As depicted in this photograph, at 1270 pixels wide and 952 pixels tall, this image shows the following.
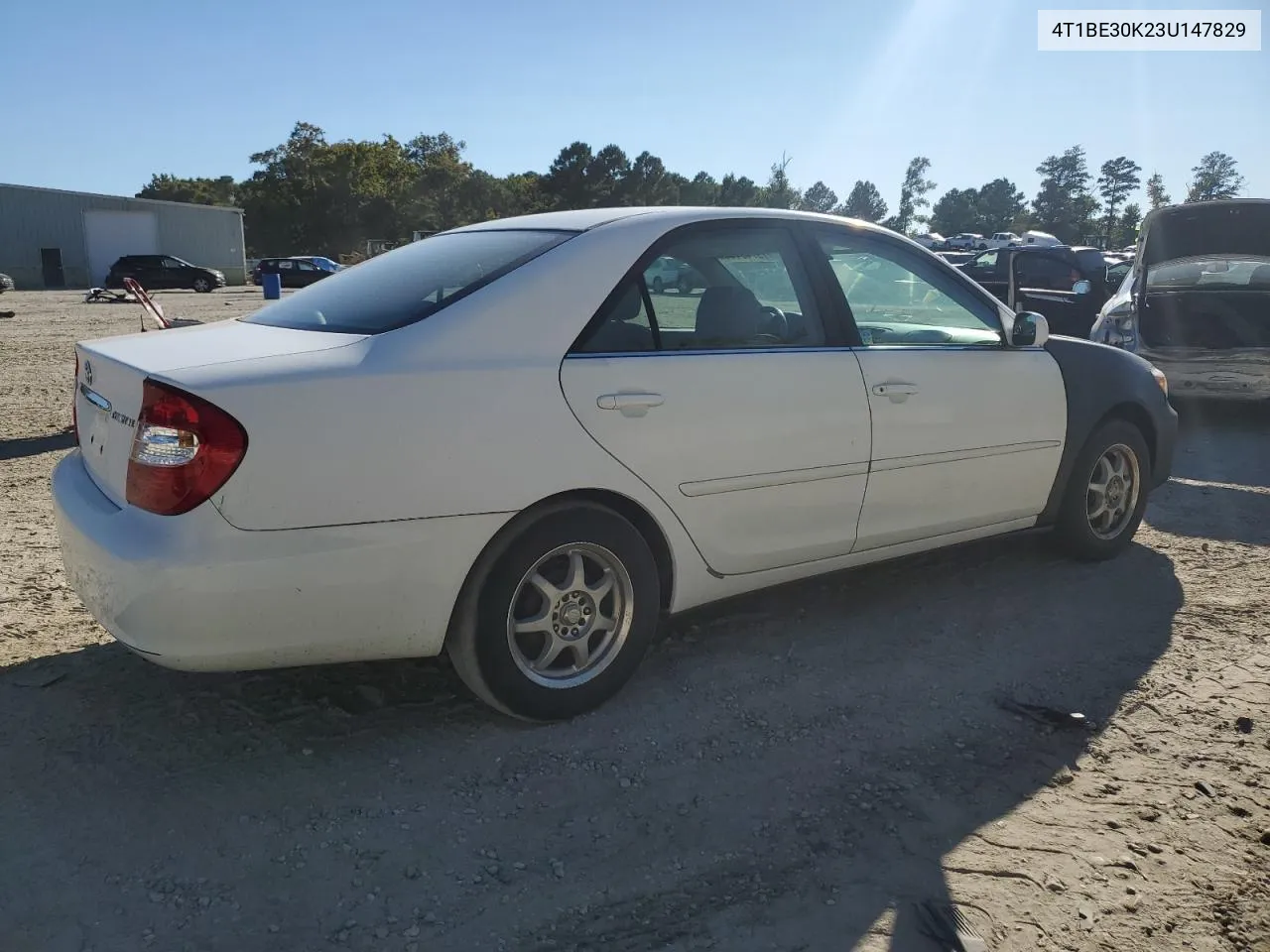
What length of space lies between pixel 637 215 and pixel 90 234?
52.6 m

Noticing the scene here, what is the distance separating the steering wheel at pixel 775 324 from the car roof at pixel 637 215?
38 centimetres

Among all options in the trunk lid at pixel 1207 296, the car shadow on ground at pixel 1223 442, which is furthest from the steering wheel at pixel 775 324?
the trunk lid at pixel 1207 296

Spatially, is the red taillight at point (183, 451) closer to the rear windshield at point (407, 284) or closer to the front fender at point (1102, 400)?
the rear windshield at point (407, 284)

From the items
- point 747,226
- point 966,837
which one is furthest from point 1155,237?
point 966,837

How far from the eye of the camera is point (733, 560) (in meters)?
3.53

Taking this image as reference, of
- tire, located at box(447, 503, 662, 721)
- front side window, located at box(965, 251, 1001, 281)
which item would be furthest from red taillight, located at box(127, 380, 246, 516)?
front side window, located at box(965, 251, 1001, 281)

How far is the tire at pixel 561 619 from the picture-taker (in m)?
2.98

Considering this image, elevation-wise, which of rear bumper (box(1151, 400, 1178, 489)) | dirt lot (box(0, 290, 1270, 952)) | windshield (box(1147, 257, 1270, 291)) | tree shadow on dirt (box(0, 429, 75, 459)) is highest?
windshield (box(1147, 257, 1270, 291))

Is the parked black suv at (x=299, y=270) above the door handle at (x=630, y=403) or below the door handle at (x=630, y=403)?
above

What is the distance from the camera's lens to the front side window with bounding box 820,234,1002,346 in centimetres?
390

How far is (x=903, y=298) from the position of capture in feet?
13.6

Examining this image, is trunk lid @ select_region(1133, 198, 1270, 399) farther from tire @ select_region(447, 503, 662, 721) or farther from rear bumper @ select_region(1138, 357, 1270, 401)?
tire @ select_region(447, 503, 662, 721)

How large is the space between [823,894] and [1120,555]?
3.41 meters

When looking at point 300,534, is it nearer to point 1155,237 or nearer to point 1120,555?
point 1120,555
